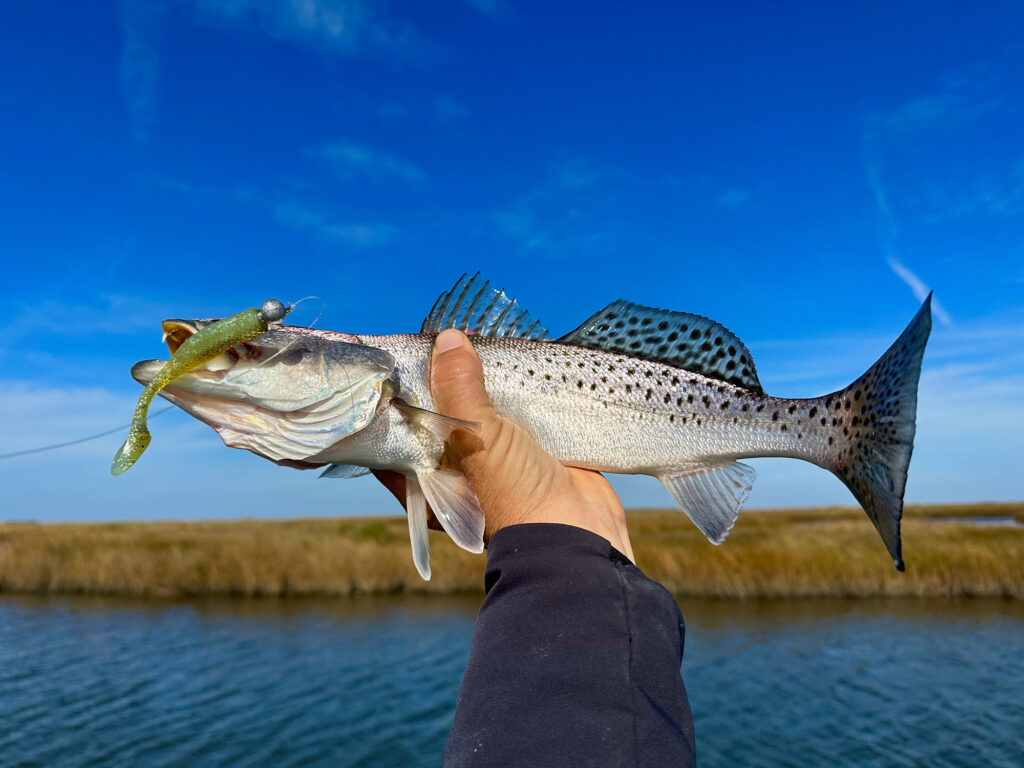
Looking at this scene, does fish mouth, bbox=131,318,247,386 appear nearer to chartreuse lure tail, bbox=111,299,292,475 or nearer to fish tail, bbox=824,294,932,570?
chartreuse lure tail, bbox=111,299,292,475

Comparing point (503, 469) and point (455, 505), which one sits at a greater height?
point (503, 469)

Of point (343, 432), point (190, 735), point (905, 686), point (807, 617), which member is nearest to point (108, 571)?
point (190, 735)

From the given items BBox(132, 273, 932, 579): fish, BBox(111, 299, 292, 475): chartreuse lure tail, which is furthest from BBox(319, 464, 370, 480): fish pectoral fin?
BBox(111, 299, 292, 475): chartreuse lure tail

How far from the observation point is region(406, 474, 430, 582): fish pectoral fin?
3.46 meters

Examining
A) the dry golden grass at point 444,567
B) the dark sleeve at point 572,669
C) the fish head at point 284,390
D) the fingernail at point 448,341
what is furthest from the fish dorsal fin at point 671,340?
the dry golden grass at point 444,567

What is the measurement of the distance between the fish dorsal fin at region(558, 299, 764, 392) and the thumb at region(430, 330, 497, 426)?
72 centimetres


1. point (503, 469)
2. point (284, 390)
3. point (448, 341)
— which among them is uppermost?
point (448, 341)

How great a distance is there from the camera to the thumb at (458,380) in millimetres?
3328

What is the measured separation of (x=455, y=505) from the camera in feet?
10.8

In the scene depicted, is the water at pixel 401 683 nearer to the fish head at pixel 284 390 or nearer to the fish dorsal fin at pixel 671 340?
the fish dorsal fin at pixel 671 340

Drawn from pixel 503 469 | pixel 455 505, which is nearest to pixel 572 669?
pixel 503 469

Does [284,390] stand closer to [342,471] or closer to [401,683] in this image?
[342,471]

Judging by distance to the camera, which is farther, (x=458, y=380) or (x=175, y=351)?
(x=458, y=380)

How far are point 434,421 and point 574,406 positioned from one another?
0.87 meters
